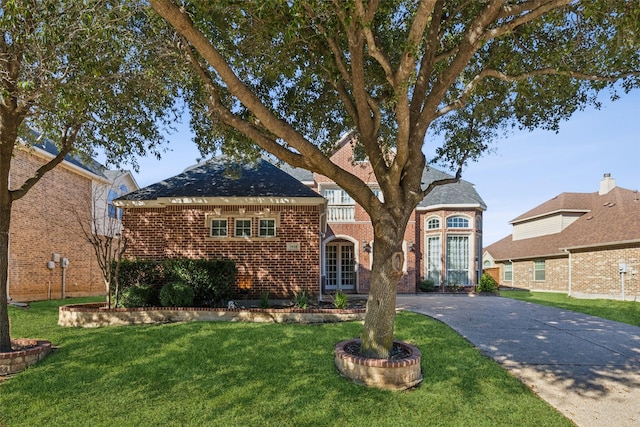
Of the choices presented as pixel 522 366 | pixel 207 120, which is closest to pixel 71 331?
pixel 207 120

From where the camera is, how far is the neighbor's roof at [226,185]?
11.8 meters

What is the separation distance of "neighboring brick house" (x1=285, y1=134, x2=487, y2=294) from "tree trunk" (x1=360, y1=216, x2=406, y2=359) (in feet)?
42.7

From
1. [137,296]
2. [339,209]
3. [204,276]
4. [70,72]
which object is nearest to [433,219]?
[339,209]

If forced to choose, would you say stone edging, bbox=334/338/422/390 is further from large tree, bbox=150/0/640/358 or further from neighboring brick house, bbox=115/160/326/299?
neighboring brick house, bbox=115/160/326/299

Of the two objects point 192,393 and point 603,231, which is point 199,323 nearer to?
point 192,393

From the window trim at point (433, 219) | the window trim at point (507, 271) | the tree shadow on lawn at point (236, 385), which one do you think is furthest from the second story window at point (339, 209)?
the window trim at point (507, 271)

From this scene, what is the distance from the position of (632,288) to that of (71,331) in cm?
2134

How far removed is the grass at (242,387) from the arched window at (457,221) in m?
12.8

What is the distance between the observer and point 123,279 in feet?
35.1

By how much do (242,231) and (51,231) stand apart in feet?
33.0

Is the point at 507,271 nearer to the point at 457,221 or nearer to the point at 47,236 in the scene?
the point at 457,221

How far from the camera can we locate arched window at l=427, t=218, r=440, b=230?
20.0 m

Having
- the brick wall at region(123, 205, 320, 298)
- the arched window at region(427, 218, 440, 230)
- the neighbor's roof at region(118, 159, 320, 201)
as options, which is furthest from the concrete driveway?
the arched window at region(427, 218, 440, 230)

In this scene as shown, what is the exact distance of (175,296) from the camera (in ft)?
32.0
